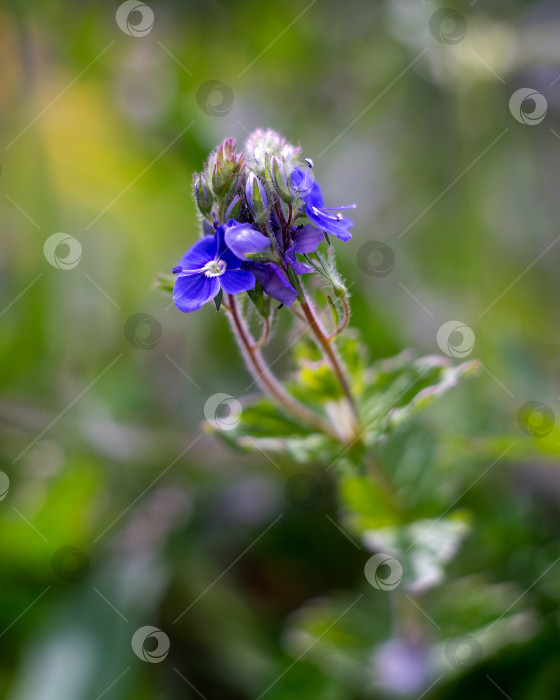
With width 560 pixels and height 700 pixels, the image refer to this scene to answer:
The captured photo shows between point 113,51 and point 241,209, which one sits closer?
point 241,209

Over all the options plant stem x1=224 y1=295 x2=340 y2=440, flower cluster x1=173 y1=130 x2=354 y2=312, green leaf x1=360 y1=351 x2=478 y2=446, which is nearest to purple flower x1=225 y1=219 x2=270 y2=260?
flower cluster x1=173 y1=130 x2=354 y2=312

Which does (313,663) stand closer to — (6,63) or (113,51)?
(113,51)

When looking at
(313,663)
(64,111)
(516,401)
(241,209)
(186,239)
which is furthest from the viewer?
(64,111)

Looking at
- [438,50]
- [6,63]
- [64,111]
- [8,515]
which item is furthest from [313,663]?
[6,63]

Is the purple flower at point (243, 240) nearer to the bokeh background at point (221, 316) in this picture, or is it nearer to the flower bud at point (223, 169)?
the flower bud at point (223, 169)

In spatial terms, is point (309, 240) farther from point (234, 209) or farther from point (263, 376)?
point (263, 376)

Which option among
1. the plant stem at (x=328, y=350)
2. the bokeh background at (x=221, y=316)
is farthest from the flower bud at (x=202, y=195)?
the bokeh background at (x=221, y=316)

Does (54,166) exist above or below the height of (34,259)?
above
